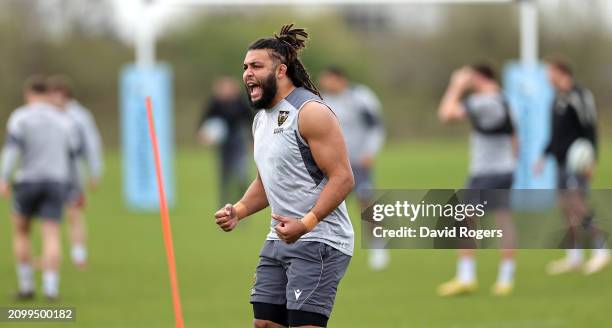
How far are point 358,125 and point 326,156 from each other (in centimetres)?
930

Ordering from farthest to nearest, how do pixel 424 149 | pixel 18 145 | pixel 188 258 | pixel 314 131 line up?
pixel 424 149 → pixel 188 258 → pixel 18 145 → pixel 314 131

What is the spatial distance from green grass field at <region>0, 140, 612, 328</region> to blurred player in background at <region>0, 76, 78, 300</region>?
389 millimetres

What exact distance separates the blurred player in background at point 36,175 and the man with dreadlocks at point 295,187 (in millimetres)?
→ 6075

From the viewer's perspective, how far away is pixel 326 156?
6230 mm

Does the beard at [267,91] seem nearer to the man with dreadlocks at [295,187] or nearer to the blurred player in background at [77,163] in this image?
the man with dreadlocks at [295,187]

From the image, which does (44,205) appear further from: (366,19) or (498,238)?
(366,19)

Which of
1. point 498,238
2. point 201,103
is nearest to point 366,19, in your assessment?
point 201,103

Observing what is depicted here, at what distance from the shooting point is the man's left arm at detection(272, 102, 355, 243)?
20.3 ft

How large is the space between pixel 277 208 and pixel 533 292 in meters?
6.29

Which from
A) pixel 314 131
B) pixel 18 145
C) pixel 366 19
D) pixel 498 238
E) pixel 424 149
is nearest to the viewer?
pixel 314 131

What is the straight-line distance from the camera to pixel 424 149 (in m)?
53.4

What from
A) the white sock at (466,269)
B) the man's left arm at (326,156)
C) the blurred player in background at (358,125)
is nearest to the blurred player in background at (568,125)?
the white sock at (466,269)

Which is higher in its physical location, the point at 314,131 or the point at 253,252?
the point at 314,131

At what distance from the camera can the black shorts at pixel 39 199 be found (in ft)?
40.3
